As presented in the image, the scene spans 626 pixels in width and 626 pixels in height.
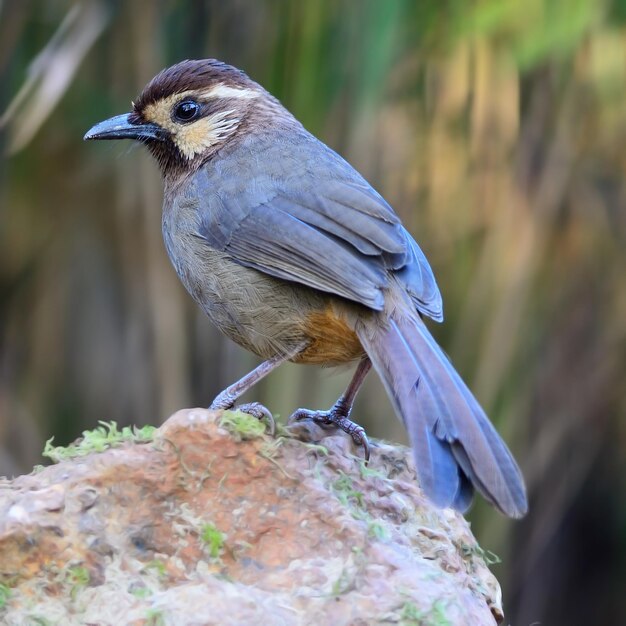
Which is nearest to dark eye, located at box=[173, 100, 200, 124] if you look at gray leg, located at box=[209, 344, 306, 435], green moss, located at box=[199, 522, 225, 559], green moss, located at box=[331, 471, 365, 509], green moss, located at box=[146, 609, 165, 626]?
gray leg, located at box=[209, 344, 306, 435]

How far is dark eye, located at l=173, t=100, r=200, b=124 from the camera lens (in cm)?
405

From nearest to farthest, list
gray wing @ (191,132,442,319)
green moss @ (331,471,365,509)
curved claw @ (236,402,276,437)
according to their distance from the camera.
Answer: green moss @ (331,471,365,509) < curved claw @ (236,402,276,437) < gray wing @ (191,132,442,319)

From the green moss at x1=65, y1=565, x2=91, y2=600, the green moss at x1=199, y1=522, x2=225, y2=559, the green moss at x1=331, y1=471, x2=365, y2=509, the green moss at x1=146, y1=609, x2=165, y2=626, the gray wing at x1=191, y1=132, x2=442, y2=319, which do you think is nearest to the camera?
the green moss at x1=146, y1=609, x2=165, y2=626

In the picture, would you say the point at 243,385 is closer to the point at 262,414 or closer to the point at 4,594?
the point at 262,414

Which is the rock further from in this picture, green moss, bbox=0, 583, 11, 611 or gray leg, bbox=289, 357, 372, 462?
gray leg, bbox=289, 357, 372, 462

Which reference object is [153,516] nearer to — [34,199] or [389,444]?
[389,444]

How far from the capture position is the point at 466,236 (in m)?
5.25

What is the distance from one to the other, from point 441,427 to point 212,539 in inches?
25.9

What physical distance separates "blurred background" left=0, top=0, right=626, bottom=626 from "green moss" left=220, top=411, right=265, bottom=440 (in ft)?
7.63

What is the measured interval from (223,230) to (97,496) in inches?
49.2

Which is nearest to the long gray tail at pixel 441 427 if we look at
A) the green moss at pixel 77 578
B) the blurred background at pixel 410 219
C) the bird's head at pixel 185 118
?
the green moss at pixel 77 578

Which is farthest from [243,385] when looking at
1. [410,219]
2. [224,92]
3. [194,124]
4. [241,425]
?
[410,219]

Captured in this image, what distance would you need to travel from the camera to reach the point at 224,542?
8.61 ft

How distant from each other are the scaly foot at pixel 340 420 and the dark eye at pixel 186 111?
51.2 inches
